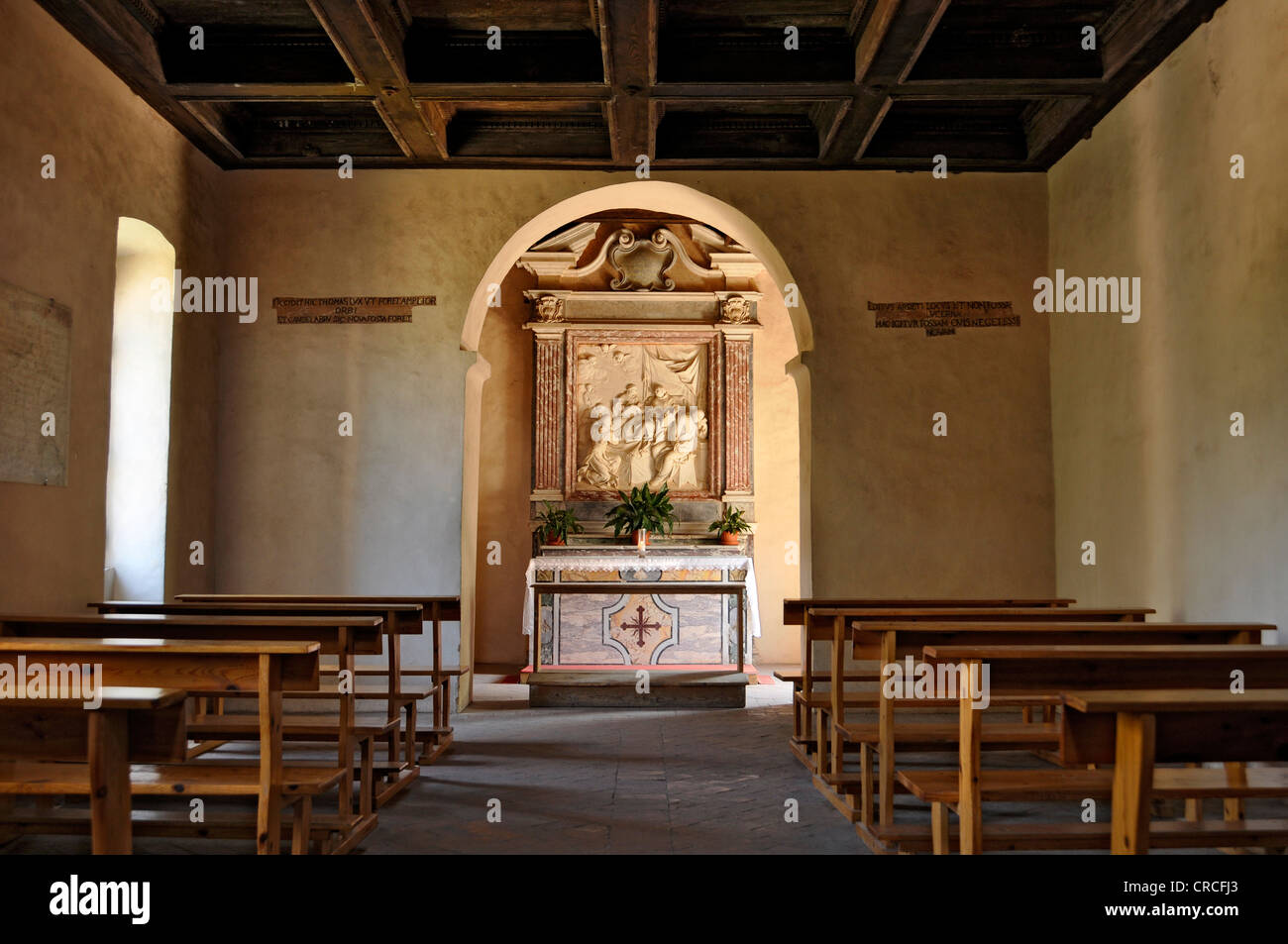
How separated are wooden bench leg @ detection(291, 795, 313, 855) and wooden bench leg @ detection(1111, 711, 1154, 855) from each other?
255 centimetres

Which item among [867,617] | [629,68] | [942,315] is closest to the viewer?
[867,617]

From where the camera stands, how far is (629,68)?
609 cm

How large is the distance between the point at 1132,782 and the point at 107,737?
221cm

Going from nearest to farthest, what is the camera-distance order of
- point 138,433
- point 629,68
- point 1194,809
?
point 1194,809 < point 629,68 < point 138,433

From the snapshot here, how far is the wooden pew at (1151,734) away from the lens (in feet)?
7.44

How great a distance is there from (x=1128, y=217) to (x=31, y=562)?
637cm

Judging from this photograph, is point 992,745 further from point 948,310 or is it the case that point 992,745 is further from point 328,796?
point 948,310

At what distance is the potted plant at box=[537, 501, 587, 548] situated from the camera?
34.3 ft

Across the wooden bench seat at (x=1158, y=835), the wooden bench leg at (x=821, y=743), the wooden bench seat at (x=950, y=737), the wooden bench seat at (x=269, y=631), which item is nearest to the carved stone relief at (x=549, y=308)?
the wooden bench leg at (x=821, y=743)

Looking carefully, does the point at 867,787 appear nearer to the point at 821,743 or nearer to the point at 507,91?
the point at 821,743

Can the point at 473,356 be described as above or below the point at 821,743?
above

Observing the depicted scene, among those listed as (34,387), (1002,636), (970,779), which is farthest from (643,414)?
(970,779)

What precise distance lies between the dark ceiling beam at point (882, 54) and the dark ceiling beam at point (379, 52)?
2.61 metres

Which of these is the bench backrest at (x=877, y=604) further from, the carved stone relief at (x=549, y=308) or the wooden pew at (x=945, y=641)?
the carved stone relief at (x=549, y=308)
